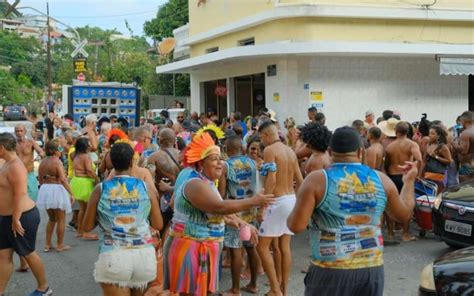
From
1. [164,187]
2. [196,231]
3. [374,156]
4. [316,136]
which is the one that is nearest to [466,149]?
[374,156]

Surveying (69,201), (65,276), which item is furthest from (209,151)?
(69,201)

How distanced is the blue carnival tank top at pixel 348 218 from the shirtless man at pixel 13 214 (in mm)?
3504

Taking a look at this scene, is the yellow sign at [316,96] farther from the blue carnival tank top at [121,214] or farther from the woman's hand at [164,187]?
the blue carnival tank top at [121,214]

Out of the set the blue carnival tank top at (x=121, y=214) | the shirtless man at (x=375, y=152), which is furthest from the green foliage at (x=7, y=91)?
the blue carnival tank top at (x=121, y=214)

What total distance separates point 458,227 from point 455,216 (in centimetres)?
15

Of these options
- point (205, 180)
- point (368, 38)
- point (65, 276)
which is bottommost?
point (65, 276)

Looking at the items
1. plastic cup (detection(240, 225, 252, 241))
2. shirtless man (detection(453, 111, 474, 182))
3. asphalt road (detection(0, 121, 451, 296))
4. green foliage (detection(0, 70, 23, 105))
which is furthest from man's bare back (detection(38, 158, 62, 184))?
green foliage (detection(0, 70, 23, 105))

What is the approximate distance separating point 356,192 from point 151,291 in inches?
128

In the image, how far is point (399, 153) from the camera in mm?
8727

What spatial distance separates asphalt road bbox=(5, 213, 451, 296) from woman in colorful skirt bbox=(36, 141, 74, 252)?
0.57 meters

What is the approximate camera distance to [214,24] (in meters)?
20.9

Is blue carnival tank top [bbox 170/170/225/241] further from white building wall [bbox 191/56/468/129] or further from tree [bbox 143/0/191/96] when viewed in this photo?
tree [bbox 143/0/191/96]

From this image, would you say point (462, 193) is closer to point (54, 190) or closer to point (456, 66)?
point (54, 190)

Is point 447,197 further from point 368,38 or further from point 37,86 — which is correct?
point 37,86
